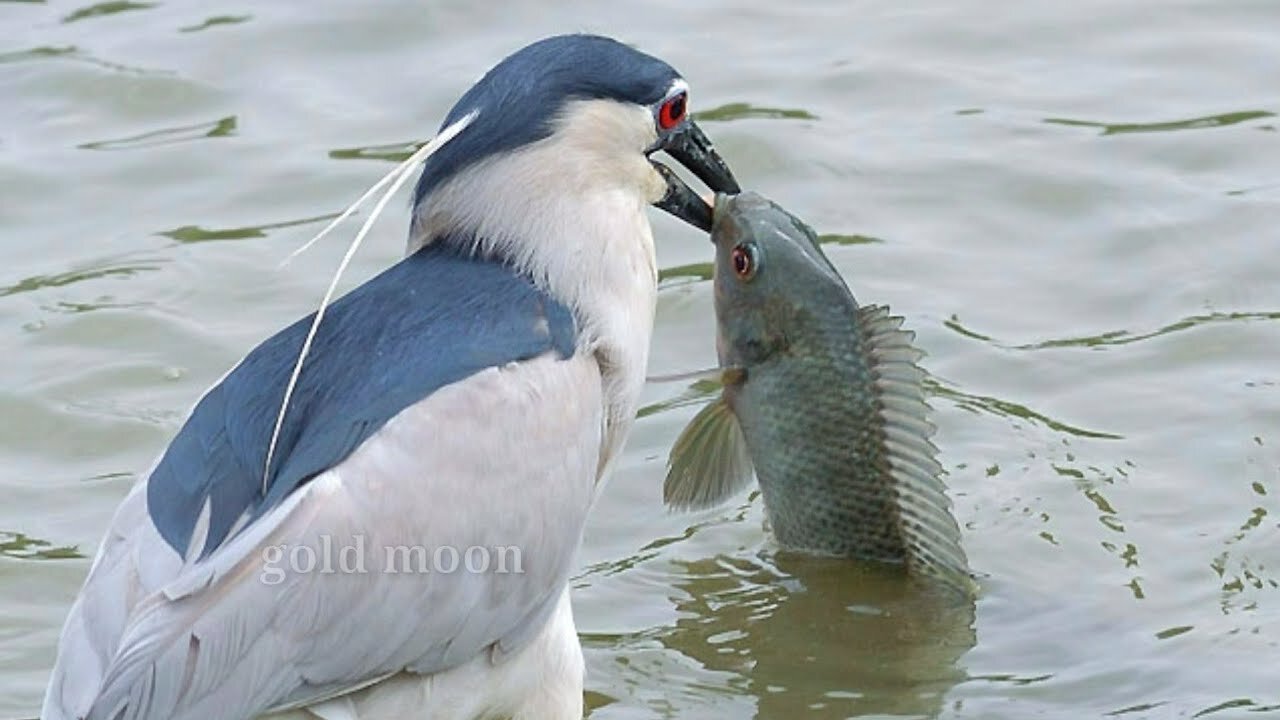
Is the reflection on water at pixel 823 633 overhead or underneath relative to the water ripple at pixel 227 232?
underneath

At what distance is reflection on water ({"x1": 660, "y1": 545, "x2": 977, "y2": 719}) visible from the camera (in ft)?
20.0

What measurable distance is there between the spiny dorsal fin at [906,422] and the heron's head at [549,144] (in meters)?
0.81

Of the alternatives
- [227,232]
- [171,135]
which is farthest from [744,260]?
[171,135]

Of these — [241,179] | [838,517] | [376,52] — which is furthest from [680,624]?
[376,52]

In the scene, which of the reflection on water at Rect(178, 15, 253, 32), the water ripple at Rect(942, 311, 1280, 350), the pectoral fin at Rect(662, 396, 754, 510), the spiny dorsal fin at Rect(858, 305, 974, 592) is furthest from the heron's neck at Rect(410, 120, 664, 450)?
the reflection on water at Rect(178, 15, 253, 32)

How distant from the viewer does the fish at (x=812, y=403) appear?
6.29m

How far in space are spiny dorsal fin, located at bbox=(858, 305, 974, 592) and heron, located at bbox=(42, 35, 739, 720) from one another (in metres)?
0.67

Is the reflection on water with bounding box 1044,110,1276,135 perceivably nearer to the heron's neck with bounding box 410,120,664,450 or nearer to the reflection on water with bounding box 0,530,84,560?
the heron's neck with bounding box 410,120,664,450

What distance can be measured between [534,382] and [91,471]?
6.98ft

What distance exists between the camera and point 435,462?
5324mm

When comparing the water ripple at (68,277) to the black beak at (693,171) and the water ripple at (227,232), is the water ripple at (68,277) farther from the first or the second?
the black beak at (693,171)

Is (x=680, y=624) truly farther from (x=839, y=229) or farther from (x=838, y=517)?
(x=839, y=229)

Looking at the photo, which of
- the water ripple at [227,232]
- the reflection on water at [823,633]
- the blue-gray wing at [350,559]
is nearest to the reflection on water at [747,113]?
the water ripple at [227,232]

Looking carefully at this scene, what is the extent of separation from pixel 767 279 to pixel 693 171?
0.32 metres
